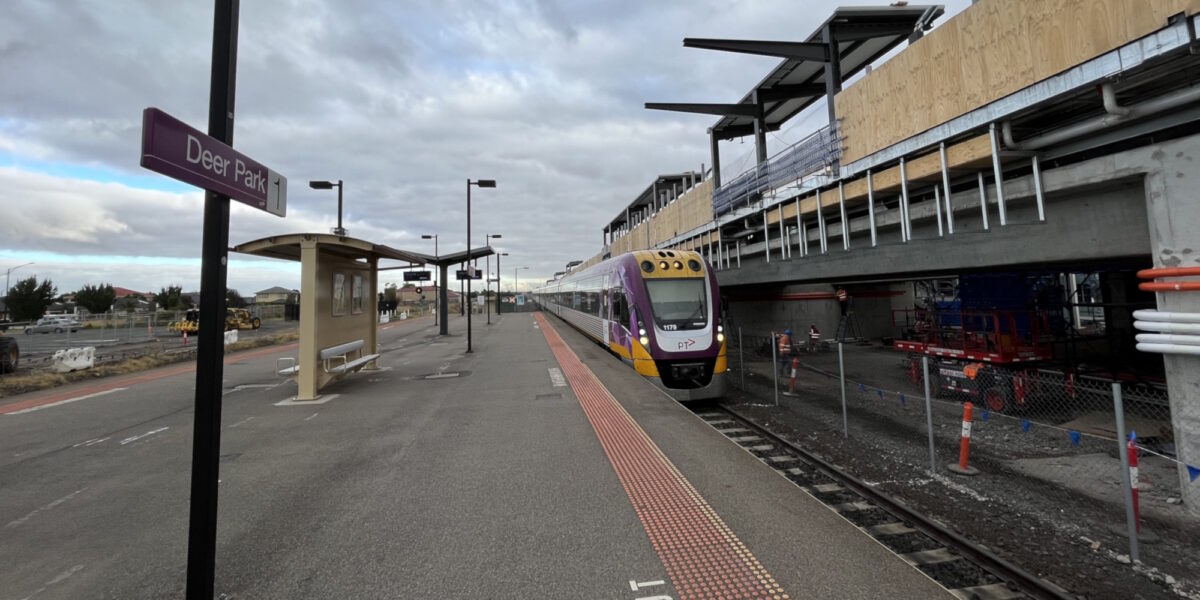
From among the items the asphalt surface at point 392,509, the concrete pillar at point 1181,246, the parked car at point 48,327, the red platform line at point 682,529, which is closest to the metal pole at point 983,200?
the concrete pillar at point 1181,246

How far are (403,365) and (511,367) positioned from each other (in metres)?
3.98

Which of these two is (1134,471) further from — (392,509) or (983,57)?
(392,509)

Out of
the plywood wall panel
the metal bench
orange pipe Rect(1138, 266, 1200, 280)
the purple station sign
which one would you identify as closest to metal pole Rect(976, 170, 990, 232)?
the plywood wall panel

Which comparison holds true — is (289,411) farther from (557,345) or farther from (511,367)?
(557,345)

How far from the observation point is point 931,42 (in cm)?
692

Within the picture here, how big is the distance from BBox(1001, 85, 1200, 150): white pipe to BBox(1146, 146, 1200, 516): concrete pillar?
0.47 metres

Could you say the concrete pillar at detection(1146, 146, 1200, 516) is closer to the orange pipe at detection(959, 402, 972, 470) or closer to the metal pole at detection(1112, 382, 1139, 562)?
the metal pole at detection(1112, 382, 1139, 562)

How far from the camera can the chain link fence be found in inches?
188

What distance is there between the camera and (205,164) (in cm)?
226

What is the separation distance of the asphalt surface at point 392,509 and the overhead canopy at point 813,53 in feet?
27.9

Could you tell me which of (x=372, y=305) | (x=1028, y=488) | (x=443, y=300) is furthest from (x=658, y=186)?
(x=1028, y=488)

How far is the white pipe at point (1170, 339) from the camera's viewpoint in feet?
15.0

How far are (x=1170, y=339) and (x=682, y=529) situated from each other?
17.8ft

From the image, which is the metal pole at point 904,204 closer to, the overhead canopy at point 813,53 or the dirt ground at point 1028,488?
the overhead canopy at point 813,53
